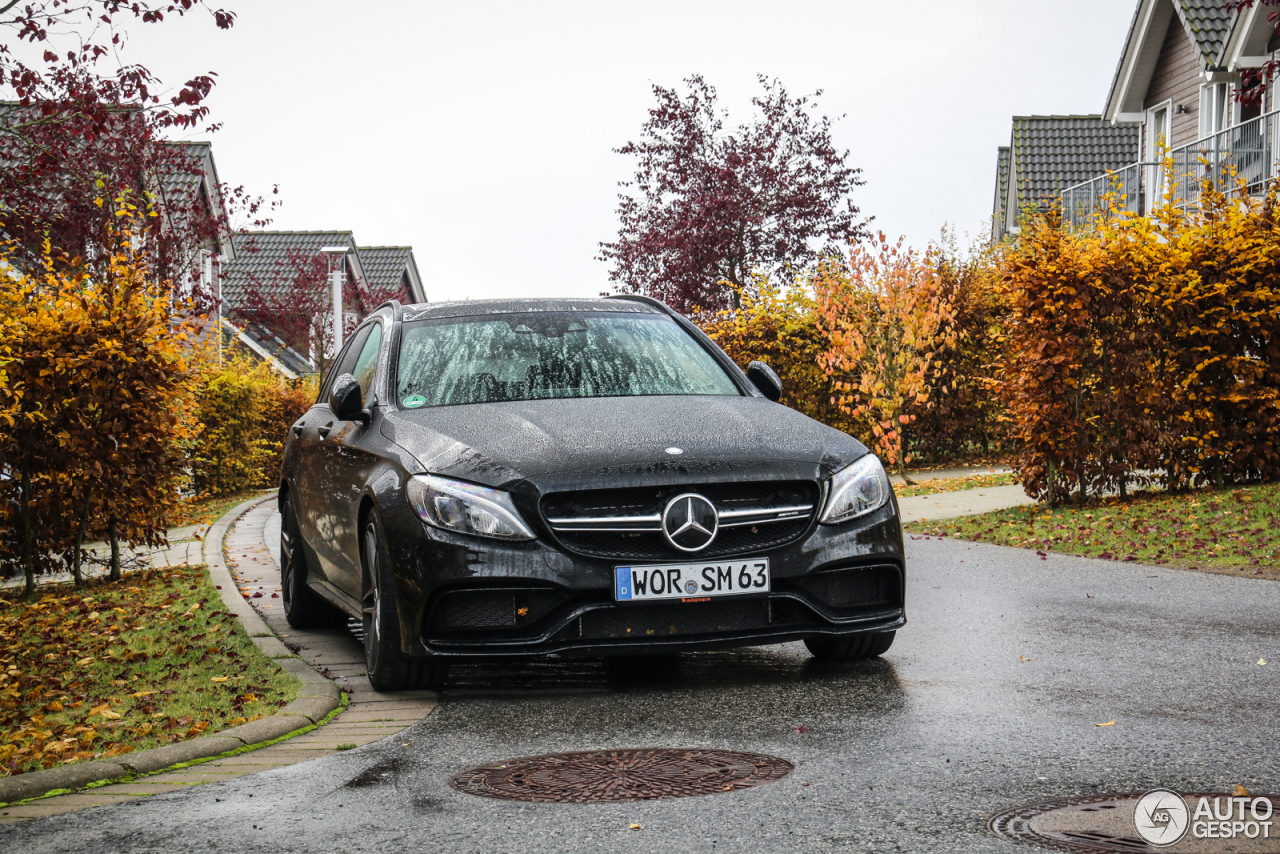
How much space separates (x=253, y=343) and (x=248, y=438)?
24.6m

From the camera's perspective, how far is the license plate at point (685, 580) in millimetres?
5652

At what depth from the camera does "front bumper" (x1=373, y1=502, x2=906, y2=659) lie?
18.5 ft

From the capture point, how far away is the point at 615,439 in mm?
6000

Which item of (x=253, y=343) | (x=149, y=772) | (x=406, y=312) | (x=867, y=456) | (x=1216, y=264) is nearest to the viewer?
(x=149, y=772)

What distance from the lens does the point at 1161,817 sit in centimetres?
385

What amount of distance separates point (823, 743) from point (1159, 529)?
7.94 m

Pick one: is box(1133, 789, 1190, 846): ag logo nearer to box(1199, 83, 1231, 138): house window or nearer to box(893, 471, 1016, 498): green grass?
box(893, 471, 1016, 498): green grass

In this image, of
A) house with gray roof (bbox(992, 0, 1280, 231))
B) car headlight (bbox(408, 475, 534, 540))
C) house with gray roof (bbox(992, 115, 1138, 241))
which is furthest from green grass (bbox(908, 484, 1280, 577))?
house with gray roof (bbox(992, 115, 1138, 241))

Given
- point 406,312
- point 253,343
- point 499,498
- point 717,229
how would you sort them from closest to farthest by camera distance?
point 499,498 → point 406,312 → point 717,229 → point 253,343

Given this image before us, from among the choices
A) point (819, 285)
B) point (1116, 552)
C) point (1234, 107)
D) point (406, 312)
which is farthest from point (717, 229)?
point (406, 312)

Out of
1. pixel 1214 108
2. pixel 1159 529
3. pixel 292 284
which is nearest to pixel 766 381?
pixel 1159 529

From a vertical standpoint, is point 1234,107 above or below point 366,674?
above

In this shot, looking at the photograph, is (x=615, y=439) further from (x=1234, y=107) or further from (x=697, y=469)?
(x=1234, y=107)

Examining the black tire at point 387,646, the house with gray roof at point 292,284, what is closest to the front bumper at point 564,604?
the black tire at point 387,646
